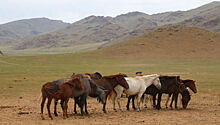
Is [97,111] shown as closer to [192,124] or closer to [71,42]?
[192,124]

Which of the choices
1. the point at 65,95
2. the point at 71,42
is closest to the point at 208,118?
the point at 65,95

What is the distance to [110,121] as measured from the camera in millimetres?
10719

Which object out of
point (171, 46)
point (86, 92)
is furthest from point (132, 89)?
point (171, 46)

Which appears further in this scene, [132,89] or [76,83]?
[132,89]

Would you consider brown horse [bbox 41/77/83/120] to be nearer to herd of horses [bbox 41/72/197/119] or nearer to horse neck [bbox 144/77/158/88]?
herd of horses [bbox 41/72/197/119]

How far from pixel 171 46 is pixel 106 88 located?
57.2 metres

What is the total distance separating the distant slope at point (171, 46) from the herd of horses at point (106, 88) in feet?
A: 153

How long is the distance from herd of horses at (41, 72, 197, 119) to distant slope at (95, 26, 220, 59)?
4679cm

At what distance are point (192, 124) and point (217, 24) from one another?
385ft

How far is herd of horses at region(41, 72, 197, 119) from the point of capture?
11055mm

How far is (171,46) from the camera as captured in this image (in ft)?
223

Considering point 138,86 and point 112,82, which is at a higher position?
point 112,82

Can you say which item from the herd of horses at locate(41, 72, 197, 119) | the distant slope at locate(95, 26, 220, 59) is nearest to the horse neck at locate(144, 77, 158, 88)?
the herd of horses at locate(41, 72, 197, 119)

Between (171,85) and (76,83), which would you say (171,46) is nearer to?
(171,85)
